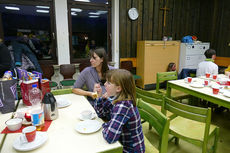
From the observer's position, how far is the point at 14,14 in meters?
3.50

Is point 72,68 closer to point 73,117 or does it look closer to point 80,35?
point 80,35

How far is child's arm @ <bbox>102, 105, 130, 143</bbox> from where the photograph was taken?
0.99m

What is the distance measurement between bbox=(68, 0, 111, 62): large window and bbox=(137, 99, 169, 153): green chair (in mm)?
3059

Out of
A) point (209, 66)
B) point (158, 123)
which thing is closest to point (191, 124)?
point (158, 123)

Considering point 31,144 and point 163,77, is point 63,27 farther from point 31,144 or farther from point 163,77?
point 31,144

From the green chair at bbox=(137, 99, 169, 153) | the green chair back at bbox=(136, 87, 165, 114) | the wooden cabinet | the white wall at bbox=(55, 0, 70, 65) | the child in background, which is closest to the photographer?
the child in background

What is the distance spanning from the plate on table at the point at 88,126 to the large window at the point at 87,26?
10.2 feet

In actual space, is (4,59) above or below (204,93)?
above

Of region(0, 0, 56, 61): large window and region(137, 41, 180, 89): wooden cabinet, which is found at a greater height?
region(0, 0, 56, 61): large window

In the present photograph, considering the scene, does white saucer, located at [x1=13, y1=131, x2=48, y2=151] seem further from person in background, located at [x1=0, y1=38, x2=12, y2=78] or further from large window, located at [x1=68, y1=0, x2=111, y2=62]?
large window, located at [x1=68, y1=0, x2=111, y2=62]

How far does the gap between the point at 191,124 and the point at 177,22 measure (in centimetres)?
430

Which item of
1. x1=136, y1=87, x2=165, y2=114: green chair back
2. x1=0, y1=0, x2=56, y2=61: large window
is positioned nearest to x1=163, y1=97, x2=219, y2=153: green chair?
x1=136, y1=87, x2=165, y2=114: green chair back

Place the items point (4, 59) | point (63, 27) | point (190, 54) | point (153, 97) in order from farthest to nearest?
1. point (190, 54)
2. point (63, 27)
3. point (4, 59)
4. point (153, 97)

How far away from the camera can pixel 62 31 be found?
386 centimetres
